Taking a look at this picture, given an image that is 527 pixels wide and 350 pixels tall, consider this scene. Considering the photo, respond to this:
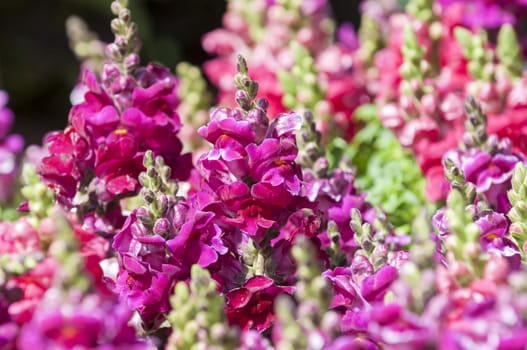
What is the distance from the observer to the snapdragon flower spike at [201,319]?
38.0 inches

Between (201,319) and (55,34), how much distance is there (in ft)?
10.1

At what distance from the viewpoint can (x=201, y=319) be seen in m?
0.98

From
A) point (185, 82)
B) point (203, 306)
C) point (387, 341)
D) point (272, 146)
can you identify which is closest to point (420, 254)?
point (387, 341)

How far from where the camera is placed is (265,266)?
1.25 meters

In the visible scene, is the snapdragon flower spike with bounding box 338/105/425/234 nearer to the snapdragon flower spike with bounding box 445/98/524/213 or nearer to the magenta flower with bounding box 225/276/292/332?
the snapdragon flower spike with bounding box 445/98/524/213

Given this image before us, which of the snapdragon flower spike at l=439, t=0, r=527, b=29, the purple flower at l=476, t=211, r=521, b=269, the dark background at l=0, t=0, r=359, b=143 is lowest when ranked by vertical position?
the purple flower at l=476, t=211, r=521, b=269

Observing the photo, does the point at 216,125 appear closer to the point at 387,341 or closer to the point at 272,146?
the point at 272,146

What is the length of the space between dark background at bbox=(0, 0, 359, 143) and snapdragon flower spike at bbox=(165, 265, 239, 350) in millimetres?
2817

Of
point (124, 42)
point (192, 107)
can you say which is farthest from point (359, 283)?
point (192, 107)

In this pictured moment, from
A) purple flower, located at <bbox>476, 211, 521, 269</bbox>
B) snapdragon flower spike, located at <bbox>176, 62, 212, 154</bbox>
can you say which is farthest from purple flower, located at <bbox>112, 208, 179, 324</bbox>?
snapdragon flower spike, located at <bbox>176, 62, 212, 154</bbox>

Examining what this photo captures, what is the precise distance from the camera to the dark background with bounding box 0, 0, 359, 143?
3801 millimetres

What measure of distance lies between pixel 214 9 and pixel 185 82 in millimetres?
1885

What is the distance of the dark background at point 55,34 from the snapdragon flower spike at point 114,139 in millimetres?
2350

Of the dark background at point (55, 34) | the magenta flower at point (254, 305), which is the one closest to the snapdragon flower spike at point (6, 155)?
the magenta flower at point (254, 305)
